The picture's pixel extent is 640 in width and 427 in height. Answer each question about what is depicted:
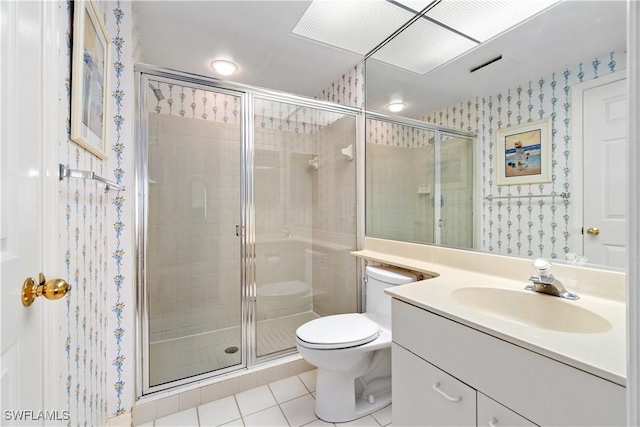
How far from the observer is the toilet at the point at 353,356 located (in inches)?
54.7

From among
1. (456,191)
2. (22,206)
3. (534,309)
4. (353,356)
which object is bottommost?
(353,356)

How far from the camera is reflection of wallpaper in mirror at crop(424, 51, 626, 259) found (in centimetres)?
105

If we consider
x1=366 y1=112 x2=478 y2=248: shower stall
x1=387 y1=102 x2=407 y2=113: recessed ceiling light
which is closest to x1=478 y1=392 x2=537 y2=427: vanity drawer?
x1=366 y1=112 x2=478 y2=248: shower stall

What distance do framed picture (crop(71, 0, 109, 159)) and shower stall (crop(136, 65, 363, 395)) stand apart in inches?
15.5

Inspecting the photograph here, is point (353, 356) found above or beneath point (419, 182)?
beneath

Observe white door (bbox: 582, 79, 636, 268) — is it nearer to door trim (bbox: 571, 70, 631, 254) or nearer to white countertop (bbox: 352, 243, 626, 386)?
door trim (bbox: 571, 70, 631, 254)

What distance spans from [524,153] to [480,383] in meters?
0.97

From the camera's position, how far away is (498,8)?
129 cm

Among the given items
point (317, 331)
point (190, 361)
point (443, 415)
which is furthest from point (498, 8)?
point (190, 361)

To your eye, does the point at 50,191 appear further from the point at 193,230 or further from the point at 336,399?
the point at 336,399

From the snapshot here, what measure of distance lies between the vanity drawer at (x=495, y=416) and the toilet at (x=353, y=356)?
2.34 feet

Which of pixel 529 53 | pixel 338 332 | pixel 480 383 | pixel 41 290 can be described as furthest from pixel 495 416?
pixel 529 53

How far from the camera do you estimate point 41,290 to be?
586 millimetres

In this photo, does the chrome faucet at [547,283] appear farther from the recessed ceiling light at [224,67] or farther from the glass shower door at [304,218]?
the recessed ceiling light at [224,67]
